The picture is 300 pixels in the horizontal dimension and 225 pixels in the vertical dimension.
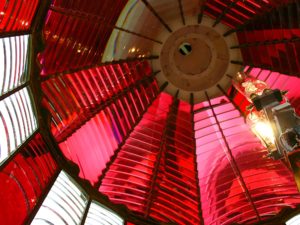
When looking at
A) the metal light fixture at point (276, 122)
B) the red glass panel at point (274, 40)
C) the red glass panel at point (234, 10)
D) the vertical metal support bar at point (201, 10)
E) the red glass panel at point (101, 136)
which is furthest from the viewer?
the vertical metal support bar at point (201, 10)

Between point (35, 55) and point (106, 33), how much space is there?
1327 mm

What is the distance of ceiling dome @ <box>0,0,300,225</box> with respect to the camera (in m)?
3.52

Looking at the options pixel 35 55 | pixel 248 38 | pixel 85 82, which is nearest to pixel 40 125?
pixel 35 55

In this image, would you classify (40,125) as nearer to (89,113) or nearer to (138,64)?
(89,113)

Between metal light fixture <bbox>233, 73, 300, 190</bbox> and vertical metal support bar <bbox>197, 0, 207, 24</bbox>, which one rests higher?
vertical metal support bar <bbox>197, 0, 207, 24</bbox>

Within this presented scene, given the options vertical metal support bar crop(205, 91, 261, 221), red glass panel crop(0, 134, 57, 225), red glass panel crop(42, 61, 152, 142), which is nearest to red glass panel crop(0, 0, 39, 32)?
red glass panel crop(42, 61, 152, 142)

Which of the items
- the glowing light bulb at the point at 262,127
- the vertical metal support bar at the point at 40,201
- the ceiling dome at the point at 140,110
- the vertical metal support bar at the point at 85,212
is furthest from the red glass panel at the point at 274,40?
the vertical metal support bar at the point at 40,201

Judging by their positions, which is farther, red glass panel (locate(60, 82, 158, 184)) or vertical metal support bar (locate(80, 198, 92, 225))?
red glass panel (locate(60, 82, 158, 184))

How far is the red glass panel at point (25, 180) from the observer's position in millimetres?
3199

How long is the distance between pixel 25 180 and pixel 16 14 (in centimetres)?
114

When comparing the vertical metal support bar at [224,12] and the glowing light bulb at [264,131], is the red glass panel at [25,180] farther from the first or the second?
the vertical metal support bar at [224,12]

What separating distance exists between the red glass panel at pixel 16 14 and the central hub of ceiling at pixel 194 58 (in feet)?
7.74

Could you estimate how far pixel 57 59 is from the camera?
164 inches

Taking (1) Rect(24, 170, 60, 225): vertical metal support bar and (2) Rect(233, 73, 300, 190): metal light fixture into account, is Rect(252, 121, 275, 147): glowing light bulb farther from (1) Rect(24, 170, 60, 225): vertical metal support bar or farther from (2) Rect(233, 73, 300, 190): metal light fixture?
(1) Rect(24, 170, 60, 225): vertical metal support bar
